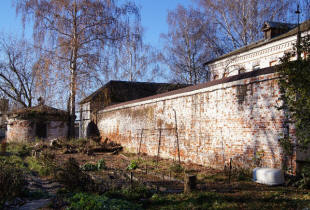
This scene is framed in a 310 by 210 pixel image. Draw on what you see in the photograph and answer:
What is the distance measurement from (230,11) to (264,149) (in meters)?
21.2

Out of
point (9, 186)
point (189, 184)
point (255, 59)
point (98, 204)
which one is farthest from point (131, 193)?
point (255, 59)

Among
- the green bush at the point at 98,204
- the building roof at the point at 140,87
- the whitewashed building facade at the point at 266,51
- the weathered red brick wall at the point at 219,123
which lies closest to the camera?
the green bush at the point at 98,204

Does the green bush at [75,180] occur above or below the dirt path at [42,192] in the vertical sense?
above

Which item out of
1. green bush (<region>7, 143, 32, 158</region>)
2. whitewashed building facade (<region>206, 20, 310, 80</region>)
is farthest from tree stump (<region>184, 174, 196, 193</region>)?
whitewashed building facade (<region>206, 20, 310, 80</region>)

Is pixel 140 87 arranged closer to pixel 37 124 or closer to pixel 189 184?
pixel 37 124

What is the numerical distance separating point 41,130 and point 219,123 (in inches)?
675

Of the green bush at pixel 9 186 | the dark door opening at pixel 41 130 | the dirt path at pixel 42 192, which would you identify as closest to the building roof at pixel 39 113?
the dark door opening at pixel 41 130

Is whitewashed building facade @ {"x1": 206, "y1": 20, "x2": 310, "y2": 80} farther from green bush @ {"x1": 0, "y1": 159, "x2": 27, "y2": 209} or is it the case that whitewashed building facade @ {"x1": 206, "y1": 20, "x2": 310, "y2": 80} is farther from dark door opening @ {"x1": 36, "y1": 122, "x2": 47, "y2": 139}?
green bush @ {"x1": 0, "y1": 159, "x2": 27, "y2": 209}

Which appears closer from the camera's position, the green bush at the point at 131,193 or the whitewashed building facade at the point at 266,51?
the green bush at the point at 131,193

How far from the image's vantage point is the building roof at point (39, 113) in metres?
22.8

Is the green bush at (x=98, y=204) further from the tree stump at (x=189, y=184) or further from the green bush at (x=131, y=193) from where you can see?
the tree stump at (x=189, y=184)

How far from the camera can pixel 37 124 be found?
23.0m

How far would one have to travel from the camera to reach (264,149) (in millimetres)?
8508

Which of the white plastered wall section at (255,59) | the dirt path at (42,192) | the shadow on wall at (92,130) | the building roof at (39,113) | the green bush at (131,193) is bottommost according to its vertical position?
the dirt path at (42,192)
